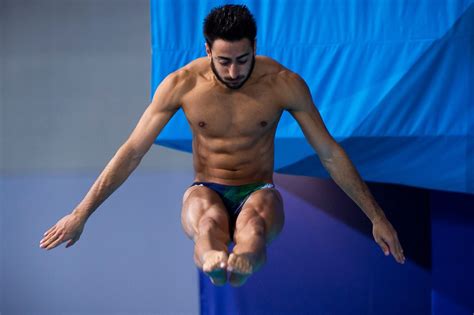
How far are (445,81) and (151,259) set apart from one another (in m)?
2.23

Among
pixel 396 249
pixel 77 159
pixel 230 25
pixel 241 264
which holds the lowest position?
pixel 77 159

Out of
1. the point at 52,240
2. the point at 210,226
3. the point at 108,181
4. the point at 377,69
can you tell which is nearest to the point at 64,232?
the point at 52,240

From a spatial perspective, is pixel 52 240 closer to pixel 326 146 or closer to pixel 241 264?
pixel 241 264

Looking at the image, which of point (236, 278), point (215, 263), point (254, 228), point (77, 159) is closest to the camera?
point (215, 263)

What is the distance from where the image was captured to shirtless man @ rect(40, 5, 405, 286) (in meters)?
2.36

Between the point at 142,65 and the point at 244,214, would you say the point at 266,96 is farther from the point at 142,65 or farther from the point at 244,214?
the point at 142,65

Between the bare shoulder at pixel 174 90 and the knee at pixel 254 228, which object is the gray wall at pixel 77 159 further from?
the knee at pixel 254 228

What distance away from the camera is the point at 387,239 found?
2432 millimetres

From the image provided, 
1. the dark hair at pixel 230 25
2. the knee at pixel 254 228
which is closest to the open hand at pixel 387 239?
the knee at pixel 254 228

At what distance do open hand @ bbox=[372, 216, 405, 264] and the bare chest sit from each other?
1.81 feet

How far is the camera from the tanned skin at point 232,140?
2.39 m

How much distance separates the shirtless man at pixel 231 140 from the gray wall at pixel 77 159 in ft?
6.14

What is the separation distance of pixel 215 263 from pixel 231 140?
2.33 ft

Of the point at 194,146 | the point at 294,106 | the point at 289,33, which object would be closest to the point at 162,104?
the point at 194,146
